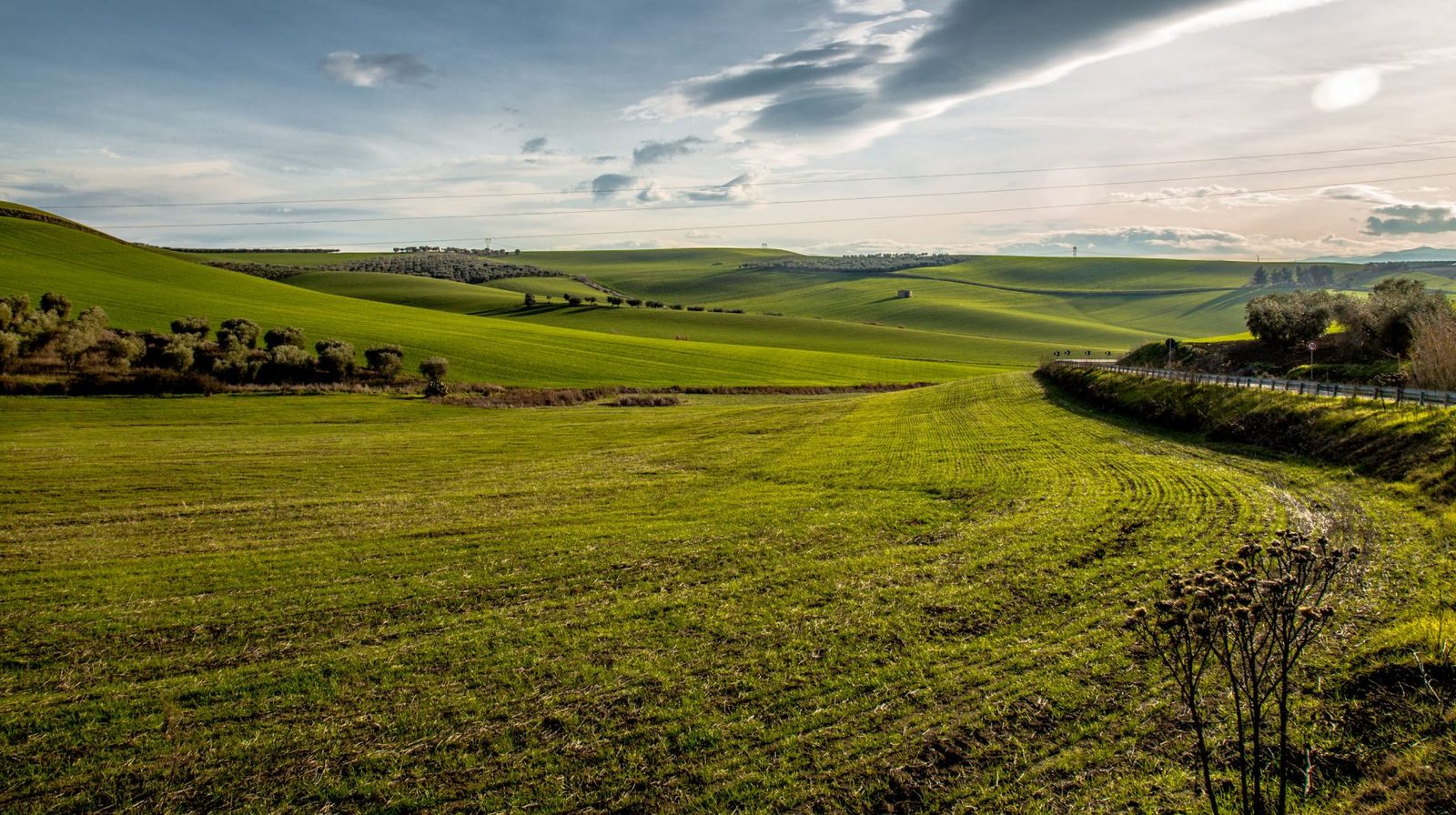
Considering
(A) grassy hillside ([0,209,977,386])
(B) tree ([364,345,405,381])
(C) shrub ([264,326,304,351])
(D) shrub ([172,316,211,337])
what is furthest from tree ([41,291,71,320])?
(B) tree ([364,345,405,381])

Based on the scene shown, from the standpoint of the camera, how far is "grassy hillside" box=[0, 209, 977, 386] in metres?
73.1

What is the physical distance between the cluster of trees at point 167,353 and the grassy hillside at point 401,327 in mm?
6256

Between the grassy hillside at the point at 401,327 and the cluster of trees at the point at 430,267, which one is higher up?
the cluster of trees at the point at 430,267

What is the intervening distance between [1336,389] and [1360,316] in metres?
27.8

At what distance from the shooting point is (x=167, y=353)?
173 feet

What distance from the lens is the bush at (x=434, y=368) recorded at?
62344mm

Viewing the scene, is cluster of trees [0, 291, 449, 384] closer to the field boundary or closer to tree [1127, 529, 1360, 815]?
the field boundary

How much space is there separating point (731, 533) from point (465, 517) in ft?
26.6

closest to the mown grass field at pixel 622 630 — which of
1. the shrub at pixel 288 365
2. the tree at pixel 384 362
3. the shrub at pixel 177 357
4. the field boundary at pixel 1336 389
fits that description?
the field boundary at pixel 1336 389

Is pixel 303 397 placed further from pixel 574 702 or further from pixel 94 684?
pixel 574 702

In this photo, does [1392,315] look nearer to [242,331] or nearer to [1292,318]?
[1292,318]

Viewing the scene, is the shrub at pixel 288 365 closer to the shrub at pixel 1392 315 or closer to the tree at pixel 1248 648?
the tree at pixel 1248 648

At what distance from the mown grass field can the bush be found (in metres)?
33.8

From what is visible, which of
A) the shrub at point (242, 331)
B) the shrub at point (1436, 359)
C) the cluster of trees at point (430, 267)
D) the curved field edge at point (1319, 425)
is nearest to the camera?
the curved field edge at point (1319, 425)
